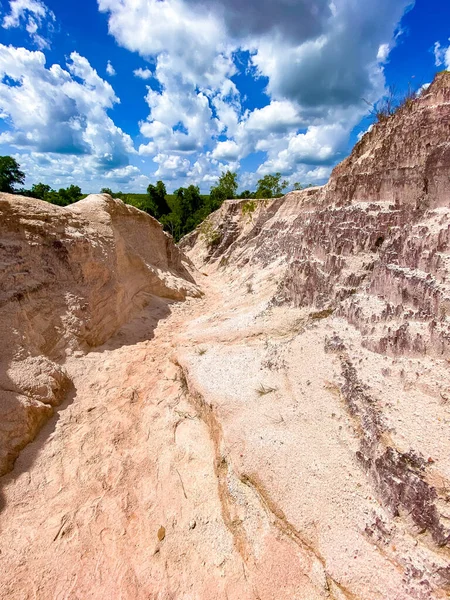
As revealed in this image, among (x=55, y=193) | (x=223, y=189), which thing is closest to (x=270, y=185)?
(x=223, y=189)

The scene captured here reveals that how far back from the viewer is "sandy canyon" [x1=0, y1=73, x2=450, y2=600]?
3293mm

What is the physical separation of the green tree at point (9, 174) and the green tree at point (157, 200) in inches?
441

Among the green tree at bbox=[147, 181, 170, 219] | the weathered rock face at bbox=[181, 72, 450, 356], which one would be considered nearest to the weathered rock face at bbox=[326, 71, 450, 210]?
the weathered rock face at bbox=[181, 72, 450, 356]

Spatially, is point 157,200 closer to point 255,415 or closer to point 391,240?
point 391,240

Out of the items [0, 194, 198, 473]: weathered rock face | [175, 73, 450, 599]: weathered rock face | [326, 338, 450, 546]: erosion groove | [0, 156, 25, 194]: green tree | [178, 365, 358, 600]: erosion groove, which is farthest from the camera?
[0, 156, 25, 194]: green tree

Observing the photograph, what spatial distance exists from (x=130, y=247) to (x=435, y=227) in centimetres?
928

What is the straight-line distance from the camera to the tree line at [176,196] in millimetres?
26688

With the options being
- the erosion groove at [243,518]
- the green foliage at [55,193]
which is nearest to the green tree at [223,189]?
the green foliage at [55,193]

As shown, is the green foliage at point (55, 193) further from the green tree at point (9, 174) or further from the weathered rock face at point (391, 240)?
the weathered rock face at point (391, 240)

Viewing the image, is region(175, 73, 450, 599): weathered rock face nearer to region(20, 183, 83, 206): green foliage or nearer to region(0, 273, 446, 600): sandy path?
region(0, 273, 446, 600): sandy path

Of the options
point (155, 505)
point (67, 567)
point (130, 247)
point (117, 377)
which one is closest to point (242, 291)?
point (130, 247)

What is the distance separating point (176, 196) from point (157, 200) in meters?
2.44

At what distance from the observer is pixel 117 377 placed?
7.12 meters

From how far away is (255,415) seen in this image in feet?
15.8
